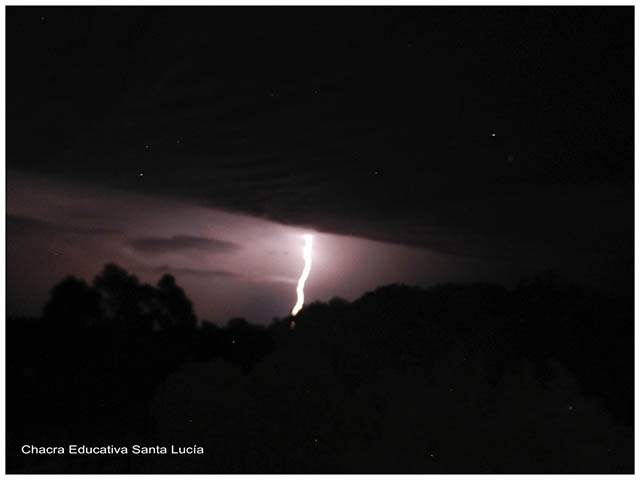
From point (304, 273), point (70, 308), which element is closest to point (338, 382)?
point (304, 273)

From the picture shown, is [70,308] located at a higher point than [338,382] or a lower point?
higher

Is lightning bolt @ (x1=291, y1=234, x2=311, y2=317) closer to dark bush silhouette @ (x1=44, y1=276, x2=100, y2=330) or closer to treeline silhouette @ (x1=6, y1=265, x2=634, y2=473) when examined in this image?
treeline silhouette @ (x1=6, y1=265, x2=634, y2=473)

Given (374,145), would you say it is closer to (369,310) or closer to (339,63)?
(339,63)

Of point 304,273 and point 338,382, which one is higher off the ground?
point 304,273

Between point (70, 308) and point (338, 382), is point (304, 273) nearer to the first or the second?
point (338, 382)

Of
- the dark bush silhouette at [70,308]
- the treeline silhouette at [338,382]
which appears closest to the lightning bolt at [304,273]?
the treeline silhouette at [338,382]

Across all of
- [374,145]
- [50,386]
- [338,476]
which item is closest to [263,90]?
[374,145]
